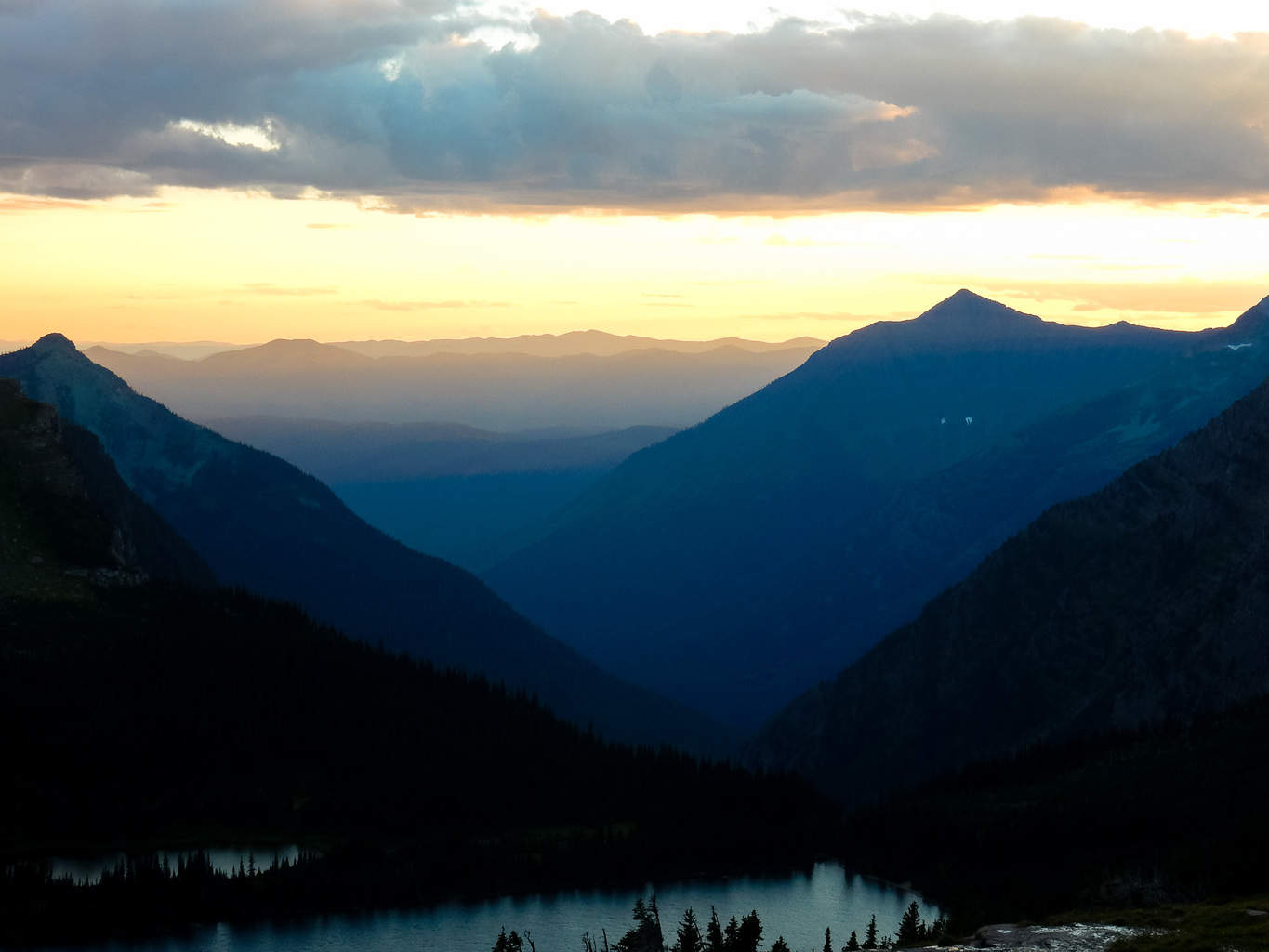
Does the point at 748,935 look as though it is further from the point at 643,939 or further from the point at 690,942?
the point at 643,939

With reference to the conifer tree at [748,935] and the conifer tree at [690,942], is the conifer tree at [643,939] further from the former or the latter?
the conifer tree at [748,935]

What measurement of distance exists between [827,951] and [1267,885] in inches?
1823

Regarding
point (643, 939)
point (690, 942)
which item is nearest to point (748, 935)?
point (690, 942)

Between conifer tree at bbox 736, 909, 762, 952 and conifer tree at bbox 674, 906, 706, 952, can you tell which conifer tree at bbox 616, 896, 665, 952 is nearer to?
conifer tree at bbox 674, 906, 706, 952

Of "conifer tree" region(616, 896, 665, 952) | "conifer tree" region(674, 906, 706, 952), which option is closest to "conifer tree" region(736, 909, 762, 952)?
"conifer tree" region(674, 906, 706, 952)

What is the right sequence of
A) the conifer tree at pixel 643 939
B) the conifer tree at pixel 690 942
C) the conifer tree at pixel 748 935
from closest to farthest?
the conifer tree at pixel 643 939 < the conifer tree at pixel 690 942 < the conifer tree at pixel 748 935

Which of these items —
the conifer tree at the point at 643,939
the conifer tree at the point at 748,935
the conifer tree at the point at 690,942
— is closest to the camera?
the conifer tree at the point at 643,939

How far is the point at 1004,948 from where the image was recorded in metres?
132

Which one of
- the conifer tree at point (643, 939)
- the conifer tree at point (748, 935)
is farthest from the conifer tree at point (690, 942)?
the conifer tree at point (748, 935)

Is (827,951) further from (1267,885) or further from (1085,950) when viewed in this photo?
(1085,950)

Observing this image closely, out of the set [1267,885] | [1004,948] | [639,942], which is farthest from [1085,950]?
[639,942]

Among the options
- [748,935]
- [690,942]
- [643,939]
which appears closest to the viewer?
[690,942]

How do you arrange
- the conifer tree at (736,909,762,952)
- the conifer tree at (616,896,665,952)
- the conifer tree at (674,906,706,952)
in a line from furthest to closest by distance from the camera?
1. the conifer tree at (736,909,762,952)
2. the conifer tree at (674,906,706,952)
3. the conifer tree at (616,896,665,952)

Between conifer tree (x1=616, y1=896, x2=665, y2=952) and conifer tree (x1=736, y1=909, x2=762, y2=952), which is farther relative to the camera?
conifer tree (x1=736, y1=909, x2=762, y2=952)
